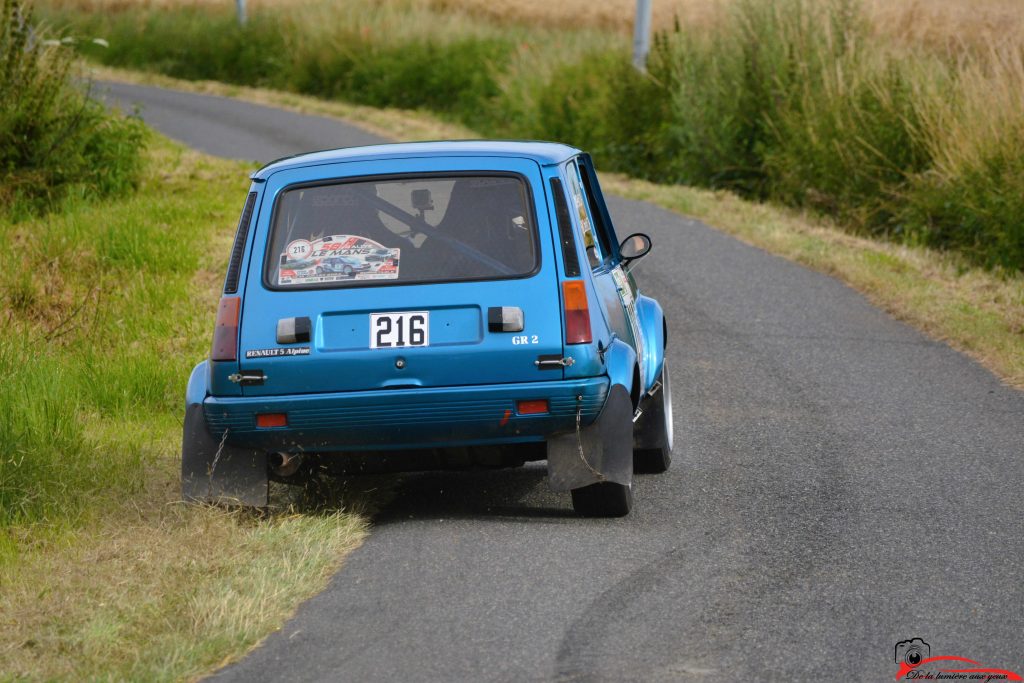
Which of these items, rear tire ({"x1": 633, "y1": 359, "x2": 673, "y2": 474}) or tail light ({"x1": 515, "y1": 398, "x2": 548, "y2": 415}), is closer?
tail light ({"x1": 515, "y1": 398, "x2": 548, "y2": 415})

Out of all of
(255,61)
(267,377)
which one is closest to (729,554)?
(267,377)

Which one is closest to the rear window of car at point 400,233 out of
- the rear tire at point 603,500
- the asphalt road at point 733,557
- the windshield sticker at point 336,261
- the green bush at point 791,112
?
the windshield sticker at point 336,261

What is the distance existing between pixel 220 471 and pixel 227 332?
633mm

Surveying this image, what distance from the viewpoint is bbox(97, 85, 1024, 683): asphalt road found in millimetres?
5109

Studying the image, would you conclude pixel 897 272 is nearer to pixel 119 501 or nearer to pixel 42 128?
pixel 42 128

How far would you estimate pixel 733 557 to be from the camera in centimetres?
625

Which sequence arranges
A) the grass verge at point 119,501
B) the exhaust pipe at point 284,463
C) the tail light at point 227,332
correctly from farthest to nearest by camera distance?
the exhaust pipe at point 284,463
the tail light at point 227,332
the grass verge at point 119,501

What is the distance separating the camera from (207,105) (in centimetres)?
3206

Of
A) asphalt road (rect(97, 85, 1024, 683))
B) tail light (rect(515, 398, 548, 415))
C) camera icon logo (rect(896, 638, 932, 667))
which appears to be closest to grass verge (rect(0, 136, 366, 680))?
asphalt road (rect(97, 85, 1024, 683))

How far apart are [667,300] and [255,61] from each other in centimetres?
2799

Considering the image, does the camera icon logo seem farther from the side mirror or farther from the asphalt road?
the side mirror

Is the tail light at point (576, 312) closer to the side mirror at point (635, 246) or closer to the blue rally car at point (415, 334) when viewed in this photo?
the blue rally car at point (415, 334)

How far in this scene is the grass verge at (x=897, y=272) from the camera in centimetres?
1158

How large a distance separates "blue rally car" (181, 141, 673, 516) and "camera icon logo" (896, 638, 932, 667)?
5.55 ft
